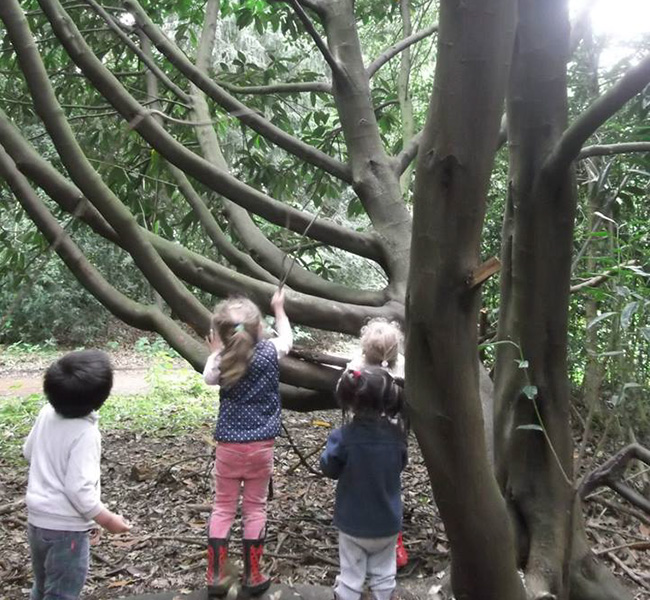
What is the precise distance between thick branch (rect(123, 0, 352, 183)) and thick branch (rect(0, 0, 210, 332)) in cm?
100

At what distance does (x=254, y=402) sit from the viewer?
114 inches

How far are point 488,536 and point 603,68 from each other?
322cm

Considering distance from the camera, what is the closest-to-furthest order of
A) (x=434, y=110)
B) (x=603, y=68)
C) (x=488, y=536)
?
(x=434, y=110)
(x=488, y=536)
(x=603, y=68)

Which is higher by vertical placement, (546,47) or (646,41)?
(646,41)

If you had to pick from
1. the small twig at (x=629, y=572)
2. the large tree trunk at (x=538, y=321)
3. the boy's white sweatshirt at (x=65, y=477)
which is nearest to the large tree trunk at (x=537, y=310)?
the large tree trunk at (x=538, y=321)

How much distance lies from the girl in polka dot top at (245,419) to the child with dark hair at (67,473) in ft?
1.72

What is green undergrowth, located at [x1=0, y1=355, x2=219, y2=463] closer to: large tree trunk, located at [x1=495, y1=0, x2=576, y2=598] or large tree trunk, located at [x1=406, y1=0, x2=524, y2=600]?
large tree trunk, located at [x1=495, y1=0, x2=576, y2=598]

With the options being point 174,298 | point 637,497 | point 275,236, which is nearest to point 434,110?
point 174,298

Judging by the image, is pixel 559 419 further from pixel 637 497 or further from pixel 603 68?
pixel 603 68

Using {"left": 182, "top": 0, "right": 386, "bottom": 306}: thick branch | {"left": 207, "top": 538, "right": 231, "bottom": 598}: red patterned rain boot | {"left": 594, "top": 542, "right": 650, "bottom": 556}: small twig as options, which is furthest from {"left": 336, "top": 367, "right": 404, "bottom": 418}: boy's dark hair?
{"left": 594, "top": 542, "right": 650, "bottom": 556}: small twig

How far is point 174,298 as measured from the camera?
2613 millimetres

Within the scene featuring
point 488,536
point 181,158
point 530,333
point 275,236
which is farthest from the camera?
point 275,236

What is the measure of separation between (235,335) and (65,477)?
837 mm

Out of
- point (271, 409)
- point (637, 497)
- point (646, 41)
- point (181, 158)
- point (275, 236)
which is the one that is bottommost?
point (637, 497)
